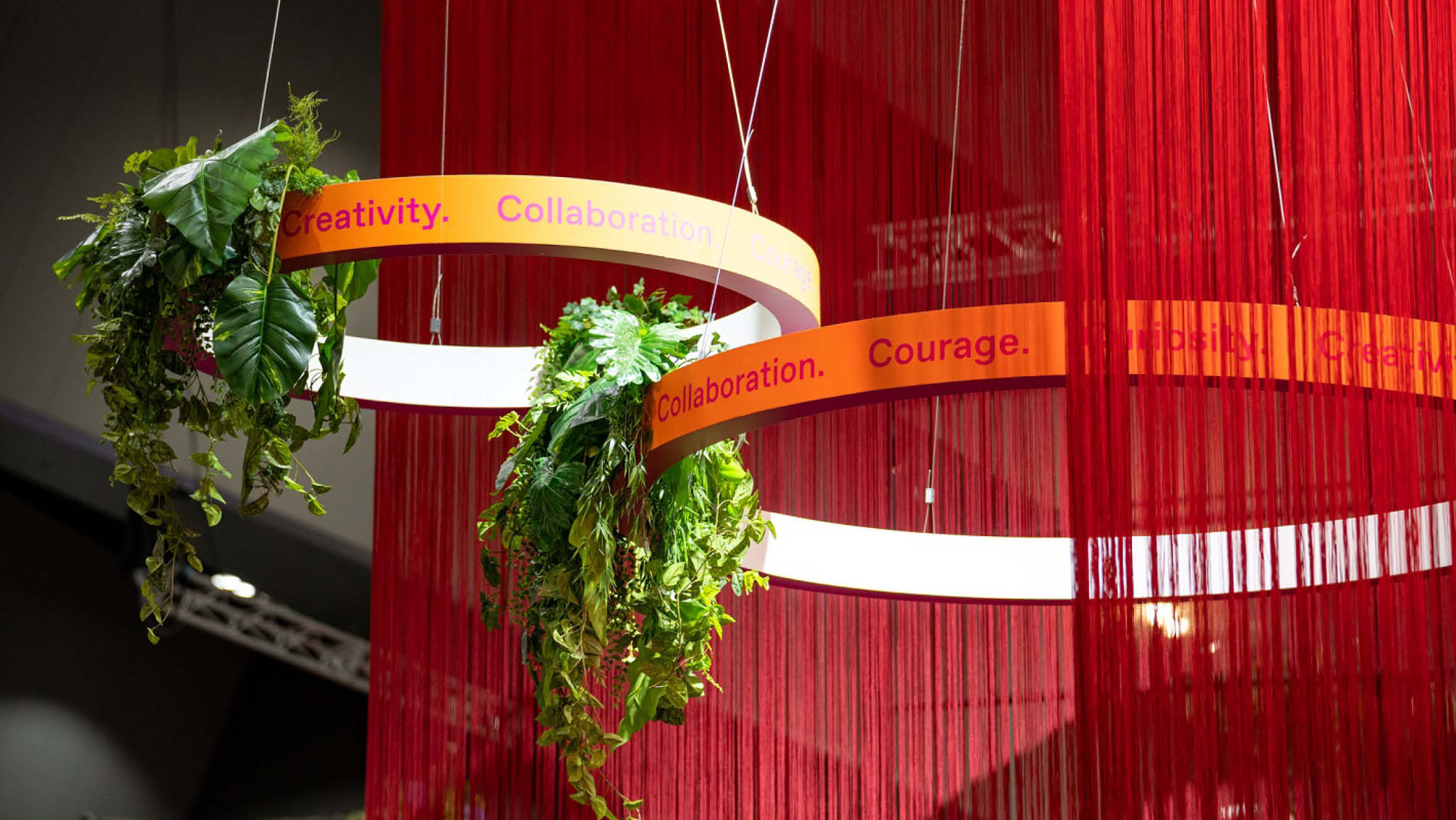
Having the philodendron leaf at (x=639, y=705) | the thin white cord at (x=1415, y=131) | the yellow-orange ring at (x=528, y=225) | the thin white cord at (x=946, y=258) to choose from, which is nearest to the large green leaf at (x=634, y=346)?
the yellow-orange ring at (x=528, y=225)

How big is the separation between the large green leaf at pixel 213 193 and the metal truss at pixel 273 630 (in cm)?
500

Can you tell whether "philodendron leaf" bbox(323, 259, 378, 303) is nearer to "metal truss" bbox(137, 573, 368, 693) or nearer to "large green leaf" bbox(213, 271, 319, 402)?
"large green leaf" bbox(213, 271, 319, 402)

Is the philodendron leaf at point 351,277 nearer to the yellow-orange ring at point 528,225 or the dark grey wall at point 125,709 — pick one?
the yellow-orange ring at point 528,225

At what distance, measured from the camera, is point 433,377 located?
635 cm

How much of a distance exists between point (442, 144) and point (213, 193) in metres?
2.98

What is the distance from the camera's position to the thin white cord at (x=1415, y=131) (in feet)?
9.63

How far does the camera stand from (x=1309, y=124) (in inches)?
118

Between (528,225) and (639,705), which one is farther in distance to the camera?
(639,705)

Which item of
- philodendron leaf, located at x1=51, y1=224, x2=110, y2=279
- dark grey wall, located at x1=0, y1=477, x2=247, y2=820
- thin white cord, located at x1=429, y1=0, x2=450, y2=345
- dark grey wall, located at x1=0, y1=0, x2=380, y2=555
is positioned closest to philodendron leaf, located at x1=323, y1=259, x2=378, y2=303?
philodendron leaf, located at x1=51, y1=224, x2=110, y2=279

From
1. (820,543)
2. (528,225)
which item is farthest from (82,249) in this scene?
(820,543)

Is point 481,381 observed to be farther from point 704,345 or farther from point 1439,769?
point 1439,769

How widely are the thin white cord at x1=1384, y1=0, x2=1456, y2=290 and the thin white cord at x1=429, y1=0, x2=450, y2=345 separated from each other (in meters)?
4.47

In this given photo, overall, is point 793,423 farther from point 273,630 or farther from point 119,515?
point 119,515

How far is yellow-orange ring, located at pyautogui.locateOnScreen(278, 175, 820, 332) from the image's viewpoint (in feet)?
14.2
